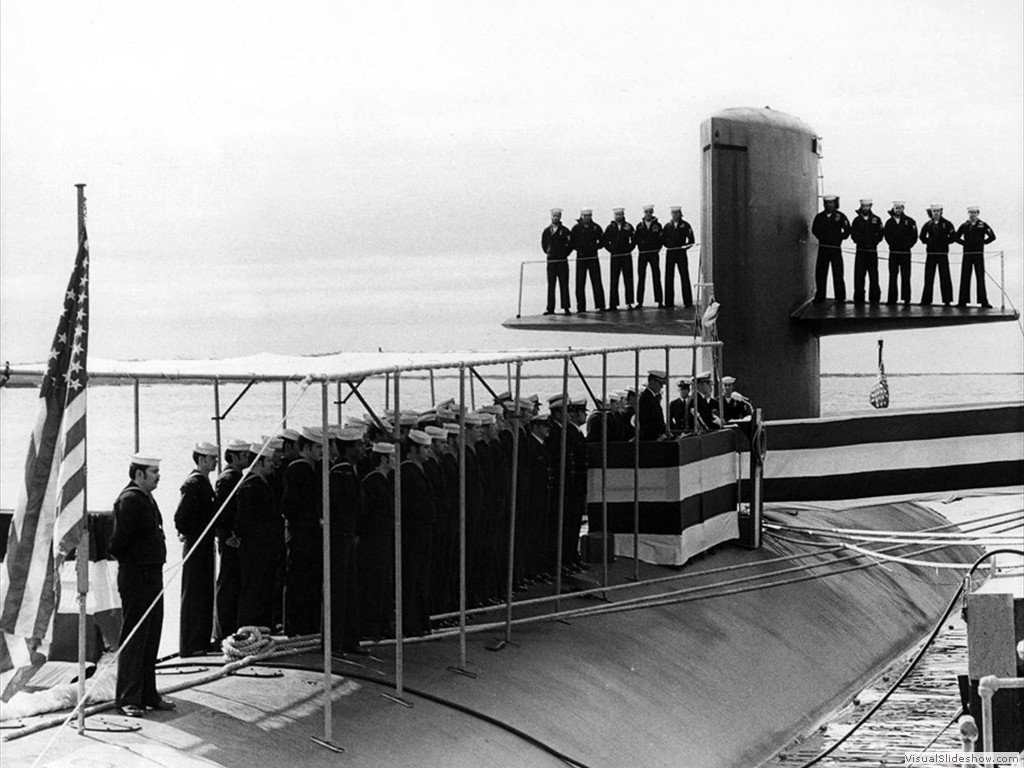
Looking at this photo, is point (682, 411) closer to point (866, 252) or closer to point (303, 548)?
point (866, 252)

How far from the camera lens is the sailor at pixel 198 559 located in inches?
443

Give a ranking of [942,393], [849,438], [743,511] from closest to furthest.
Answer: [743,511], [849,438], [942,393]

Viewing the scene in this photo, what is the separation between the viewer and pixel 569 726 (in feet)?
34.7

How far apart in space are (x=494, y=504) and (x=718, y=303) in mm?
5559

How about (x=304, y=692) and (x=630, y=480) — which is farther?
(x=630, y=480)

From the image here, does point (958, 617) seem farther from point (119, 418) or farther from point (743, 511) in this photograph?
point (119, 418)

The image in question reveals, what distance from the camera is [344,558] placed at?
36.3 ft

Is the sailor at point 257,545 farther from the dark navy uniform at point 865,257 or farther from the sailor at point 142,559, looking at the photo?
the dark navy uniform at point 865,257

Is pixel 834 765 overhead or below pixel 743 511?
below

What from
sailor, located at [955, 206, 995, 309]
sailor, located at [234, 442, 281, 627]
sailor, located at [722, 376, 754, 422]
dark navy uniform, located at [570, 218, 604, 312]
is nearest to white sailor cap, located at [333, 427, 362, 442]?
sailor, located at [234, 442, 281, 627]

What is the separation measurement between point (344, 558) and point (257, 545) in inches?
37.2

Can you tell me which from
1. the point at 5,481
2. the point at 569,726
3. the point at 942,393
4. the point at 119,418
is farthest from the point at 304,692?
the point at 119,418

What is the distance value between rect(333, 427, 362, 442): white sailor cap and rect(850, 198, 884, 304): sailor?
30.3 ft

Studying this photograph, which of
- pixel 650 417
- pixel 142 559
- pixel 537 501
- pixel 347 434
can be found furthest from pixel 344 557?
pixel 650 417
